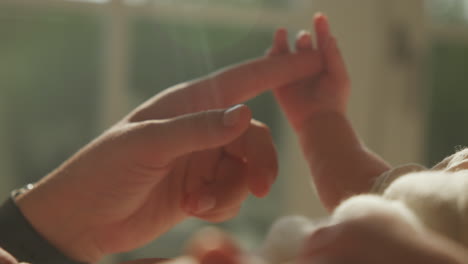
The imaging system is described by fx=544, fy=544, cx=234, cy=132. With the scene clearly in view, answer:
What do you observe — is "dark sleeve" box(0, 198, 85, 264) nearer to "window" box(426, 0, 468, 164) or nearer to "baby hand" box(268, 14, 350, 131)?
"baby hand" box(268, 14, 350, 131)

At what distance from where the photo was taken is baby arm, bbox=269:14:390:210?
1.48 feet

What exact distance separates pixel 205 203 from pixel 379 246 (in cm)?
26

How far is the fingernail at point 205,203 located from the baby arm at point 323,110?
9 centimetres

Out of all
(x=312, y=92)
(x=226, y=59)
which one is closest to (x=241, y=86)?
(x=312, y=92)

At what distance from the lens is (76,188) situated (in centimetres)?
40

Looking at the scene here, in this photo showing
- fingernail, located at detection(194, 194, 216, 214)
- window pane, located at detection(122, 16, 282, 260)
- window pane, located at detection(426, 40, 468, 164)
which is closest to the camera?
fingernail, located at detection(194, 194, 216, 214)

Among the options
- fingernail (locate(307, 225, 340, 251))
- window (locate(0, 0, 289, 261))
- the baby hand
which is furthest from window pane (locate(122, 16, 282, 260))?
fingernail (locate(307, 225, 340, 251))

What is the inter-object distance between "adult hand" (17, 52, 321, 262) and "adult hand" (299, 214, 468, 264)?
0.18 meters

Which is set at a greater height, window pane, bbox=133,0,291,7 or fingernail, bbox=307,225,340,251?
window pane, bbox=133,0,291,7

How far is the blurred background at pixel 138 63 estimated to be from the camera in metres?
0.77

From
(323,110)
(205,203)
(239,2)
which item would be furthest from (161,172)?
(239,2)

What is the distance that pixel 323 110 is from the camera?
1.67ft

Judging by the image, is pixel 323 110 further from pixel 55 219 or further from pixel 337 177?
pixel 55 219

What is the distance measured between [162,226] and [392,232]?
0.29m
